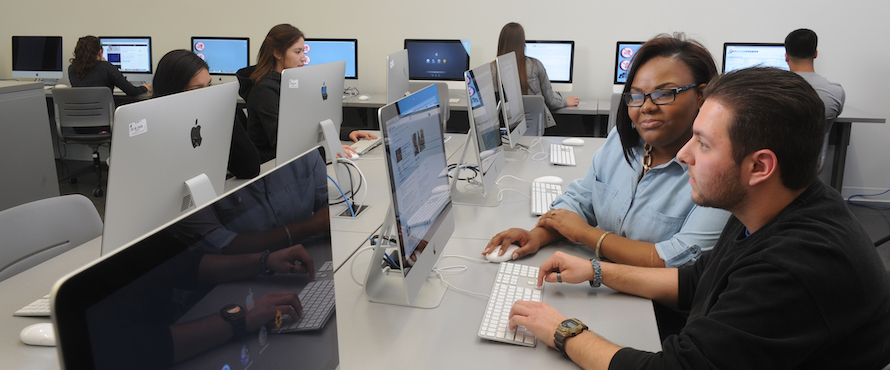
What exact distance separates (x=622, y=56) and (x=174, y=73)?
358 cm

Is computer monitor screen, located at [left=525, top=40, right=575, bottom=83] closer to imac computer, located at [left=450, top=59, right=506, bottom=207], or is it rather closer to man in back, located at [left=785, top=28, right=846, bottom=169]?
man in back, located at [left=785, top=28, right=846, bottom=169]

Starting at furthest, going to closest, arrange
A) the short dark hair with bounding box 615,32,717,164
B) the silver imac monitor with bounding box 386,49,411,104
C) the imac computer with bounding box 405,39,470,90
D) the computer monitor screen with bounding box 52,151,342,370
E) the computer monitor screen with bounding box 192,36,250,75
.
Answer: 1. the computer monitor screen with bounding box 192,36,250,75
2. the imac computer with bounding box 405,39,470,90
3. the silver imac monitor with bounding box 386,49,411,104
4. the short dark hair with bounding box 615,32,717,164
5. the computer monitor screen with bounding box 52,151,342,370

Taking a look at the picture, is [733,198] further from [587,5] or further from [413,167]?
[587,5]

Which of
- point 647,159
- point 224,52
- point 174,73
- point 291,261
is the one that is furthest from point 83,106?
point 291,261

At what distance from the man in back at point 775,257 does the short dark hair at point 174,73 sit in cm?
174

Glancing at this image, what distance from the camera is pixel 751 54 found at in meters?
4.39

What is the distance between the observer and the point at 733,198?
0.97m

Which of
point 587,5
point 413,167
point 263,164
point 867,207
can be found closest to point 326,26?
point 587,5

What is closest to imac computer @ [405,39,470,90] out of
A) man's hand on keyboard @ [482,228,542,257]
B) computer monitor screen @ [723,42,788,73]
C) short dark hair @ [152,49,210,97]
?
computer monitor screen @ [723,42,788,73]

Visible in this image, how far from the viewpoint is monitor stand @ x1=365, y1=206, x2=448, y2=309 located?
1.28 meters

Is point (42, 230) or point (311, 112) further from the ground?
point (311, 112)

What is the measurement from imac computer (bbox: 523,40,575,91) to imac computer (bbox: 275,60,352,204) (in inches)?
110

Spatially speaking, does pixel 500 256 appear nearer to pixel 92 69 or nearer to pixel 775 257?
pixel 775 257

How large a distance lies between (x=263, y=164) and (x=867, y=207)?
175 inches
